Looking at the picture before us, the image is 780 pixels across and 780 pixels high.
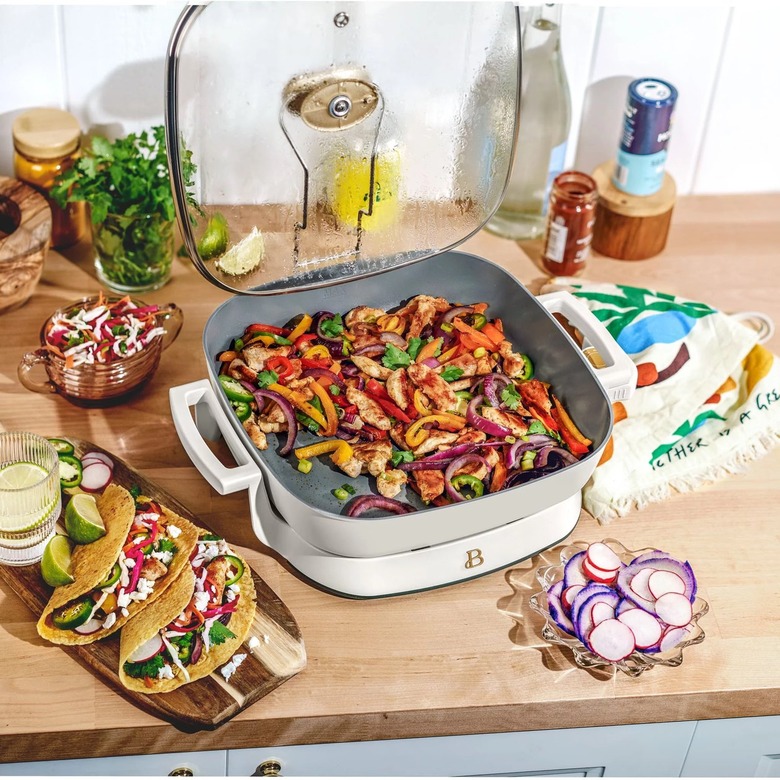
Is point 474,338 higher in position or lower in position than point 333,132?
lower

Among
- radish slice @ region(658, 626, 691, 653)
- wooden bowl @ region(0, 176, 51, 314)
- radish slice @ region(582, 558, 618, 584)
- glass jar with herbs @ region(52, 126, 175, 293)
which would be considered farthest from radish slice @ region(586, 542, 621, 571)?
wooden bowl @ region(0, 176, 51, 314)

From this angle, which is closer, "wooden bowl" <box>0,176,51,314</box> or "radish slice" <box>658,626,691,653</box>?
"radish slice" <box>658,626,691,653</box>

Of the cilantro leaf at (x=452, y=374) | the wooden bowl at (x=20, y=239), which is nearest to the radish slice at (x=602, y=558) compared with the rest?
the cilantro leaf at (x=452, y=374)

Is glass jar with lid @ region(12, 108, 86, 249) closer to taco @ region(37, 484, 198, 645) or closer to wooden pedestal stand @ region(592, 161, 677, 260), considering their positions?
taco @ region(37, 484, 198, 645)

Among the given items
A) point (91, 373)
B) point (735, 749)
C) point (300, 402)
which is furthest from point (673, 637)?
point (91, 373)

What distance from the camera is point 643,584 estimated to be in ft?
4.62

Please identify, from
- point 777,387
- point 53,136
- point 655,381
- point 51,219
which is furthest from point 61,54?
point 777,387

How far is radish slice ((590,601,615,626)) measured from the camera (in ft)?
4.46

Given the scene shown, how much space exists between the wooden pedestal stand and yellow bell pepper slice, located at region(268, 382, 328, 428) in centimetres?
75

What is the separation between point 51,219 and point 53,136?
5.4 inches

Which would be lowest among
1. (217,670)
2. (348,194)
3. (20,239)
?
(217,670)

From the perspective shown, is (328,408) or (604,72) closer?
(328,408)

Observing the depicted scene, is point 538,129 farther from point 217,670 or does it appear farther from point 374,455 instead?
point 217,670

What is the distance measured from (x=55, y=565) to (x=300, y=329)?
473mm
